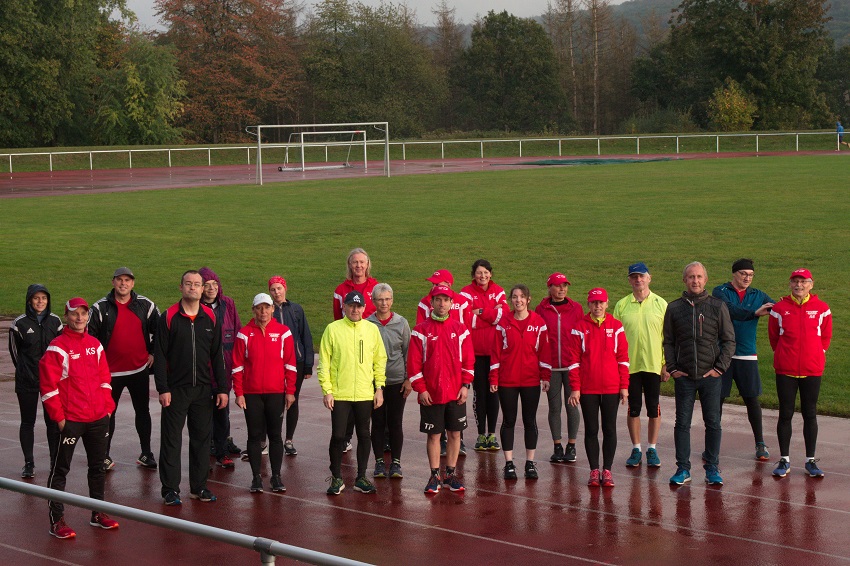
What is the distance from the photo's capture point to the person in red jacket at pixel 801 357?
9.42m

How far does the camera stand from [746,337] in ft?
32.4

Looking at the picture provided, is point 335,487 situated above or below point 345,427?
below

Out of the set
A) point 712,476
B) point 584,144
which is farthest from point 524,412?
point 584,144

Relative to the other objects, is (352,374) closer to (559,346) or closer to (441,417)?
(441,417)

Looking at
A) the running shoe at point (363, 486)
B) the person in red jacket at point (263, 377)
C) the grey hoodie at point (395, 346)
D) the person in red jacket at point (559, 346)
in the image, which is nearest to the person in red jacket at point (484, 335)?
the person in red jacket at point (559, 346)

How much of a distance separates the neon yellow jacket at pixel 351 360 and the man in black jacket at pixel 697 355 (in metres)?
2.40

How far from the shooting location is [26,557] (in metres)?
7.62

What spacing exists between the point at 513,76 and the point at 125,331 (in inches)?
3162

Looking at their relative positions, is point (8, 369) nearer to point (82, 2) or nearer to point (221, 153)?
point (221, 153)

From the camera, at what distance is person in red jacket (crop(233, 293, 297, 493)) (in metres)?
9.17

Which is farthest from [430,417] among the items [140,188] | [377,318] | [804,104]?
[804,104]

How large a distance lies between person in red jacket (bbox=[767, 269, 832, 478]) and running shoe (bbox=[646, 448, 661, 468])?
969mm

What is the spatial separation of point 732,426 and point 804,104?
72.7 meters

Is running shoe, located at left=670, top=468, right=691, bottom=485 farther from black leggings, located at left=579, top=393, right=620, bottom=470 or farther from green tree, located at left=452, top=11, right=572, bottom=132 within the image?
green tree, located at left=452, top=11, right=572, bottom=132
